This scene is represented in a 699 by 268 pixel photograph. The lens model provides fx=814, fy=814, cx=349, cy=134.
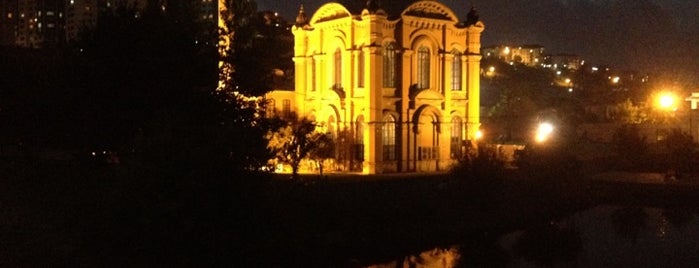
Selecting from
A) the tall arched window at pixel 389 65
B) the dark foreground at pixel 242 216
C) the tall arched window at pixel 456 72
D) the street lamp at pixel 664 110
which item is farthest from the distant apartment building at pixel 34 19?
the dark foreground at pixel 242 216

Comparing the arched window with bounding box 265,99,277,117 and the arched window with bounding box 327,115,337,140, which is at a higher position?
the arched window with bounding box 265,99,277,117

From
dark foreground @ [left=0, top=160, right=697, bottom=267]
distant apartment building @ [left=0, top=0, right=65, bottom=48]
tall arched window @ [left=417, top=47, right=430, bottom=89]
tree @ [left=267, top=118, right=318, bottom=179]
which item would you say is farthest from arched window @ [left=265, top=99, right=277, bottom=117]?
distant apartment building @ [left=0, top=0, right=65, bottom=48]

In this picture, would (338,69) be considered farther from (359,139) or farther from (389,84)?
(359,139)

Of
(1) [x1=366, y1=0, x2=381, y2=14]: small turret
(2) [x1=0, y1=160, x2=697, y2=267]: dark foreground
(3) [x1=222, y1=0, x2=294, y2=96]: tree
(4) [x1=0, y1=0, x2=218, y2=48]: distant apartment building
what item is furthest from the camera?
(4) [x1=0, y1=0, x2=218, y2=48]: distant apartment building

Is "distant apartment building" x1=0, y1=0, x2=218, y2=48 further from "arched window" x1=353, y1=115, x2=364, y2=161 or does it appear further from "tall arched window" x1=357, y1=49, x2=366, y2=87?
"arched window" x1=353, y1=115, x2=364, y2=161

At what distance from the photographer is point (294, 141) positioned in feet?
135

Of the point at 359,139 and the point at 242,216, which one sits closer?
the point at 242,216

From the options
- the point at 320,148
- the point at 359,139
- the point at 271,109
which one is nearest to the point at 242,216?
the point at 320,148

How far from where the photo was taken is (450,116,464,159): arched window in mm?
51275

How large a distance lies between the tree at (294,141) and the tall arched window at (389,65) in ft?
20.6

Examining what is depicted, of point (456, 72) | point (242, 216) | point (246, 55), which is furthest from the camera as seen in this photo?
point (456, 72)

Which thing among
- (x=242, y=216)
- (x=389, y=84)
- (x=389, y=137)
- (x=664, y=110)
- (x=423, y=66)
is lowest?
(x=242, y=216)

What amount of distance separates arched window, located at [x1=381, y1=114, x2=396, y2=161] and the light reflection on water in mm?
12562

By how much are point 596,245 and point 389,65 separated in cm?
1960
